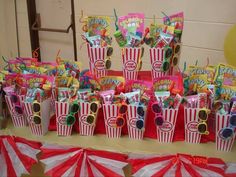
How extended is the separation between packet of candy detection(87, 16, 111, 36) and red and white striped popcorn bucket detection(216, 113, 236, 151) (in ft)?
2.19

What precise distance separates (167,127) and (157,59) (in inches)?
13.5

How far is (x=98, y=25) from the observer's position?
4.76ft

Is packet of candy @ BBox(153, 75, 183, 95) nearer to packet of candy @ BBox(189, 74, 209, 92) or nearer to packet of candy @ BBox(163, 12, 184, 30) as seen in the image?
packet of candy @ BBox(189, 74, 209, 92)

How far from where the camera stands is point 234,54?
1.83 meters

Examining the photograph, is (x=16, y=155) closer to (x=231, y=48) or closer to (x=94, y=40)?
(x=94, y=40)

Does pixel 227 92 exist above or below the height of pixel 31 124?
above

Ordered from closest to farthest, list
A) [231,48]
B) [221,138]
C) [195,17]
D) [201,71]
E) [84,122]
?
[221,138] < [84,122] < [201,71] < [231,48] < [195,17]

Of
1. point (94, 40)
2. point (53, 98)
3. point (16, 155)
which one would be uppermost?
point (94, 40)

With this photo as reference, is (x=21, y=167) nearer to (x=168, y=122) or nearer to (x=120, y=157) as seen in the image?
(x=120, y=157)

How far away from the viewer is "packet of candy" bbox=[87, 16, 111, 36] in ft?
4.73

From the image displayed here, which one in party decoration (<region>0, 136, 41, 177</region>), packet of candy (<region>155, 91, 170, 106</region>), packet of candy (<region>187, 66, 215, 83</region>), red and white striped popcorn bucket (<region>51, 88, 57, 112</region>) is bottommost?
party decoration (<region>0, 136, 41, 177</region>)

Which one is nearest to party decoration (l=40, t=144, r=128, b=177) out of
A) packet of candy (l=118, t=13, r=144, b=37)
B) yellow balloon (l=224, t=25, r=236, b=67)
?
packet of candy (l=118, t=13, r=144, b=37)

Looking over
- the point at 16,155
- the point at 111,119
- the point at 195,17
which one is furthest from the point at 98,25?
the point at 195,17

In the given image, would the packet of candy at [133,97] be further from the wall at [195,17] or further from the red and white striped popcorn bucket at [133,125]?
the wall at [195,17]
